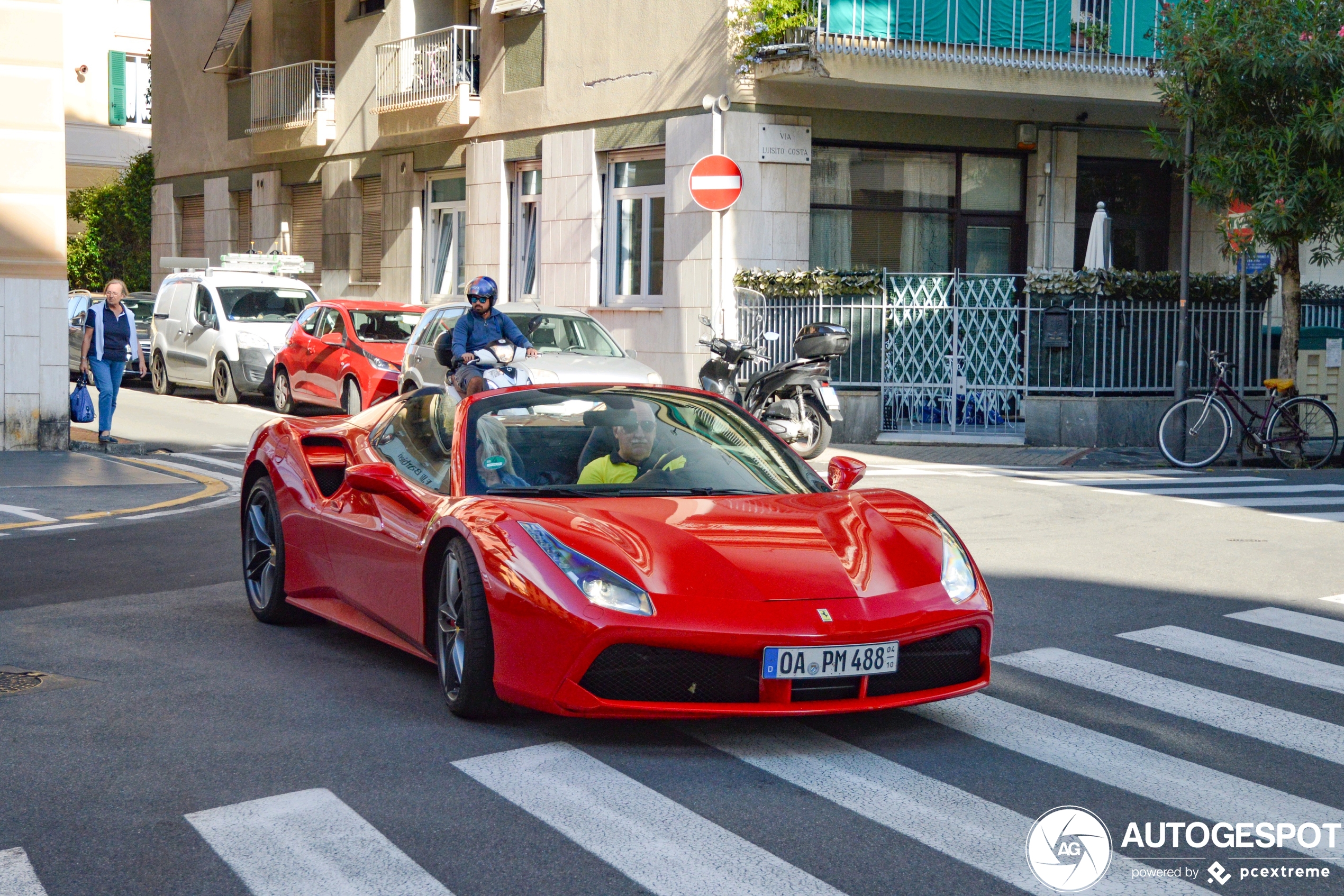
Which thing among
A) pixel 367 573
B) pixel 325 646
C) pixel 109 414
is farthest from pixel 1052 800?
pixel 109 414

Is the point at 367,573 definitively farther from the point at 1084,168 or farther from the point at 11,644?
the point at 1084,168

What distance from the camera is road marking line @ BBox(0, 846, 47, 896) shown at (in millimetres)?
4016

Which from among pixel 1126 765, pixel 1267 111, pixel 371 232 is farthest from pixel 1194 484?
pixel 371 232

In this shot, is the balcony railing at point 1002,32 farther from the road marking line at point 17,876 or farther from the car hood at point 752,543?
the road marking line at point 17,876

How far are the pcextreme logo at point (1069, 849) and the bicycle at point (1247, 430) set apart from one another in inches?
483

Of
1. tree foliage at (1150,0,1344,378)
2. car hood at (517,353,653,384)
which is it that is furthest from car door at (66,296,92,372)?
tree foliage at (1150,0,1344,378)

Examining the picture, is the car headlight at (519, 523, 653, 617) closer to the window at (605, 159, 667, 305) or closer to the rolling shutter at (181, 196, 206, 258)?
the window at (605, 159, 667, 305)

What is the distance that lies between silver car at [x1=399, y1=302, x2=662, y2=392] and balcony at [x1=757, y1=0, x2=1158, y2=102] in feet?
15.4

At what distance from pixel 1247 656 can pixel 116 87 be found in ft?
142

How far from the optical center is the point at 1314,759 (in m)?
5.37

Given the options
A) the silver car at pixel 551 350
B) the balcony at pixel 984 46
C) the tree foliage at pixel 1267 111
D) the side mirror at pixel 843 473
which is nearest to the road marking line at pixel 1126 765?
the side mirror at pixel 843 473

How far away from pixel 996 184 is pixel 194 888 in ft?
64.4

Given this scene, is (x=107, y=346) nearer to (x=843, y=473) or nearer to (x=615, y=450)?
(x=615, y=450)

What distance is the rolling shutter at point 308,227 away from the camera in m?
31.0
